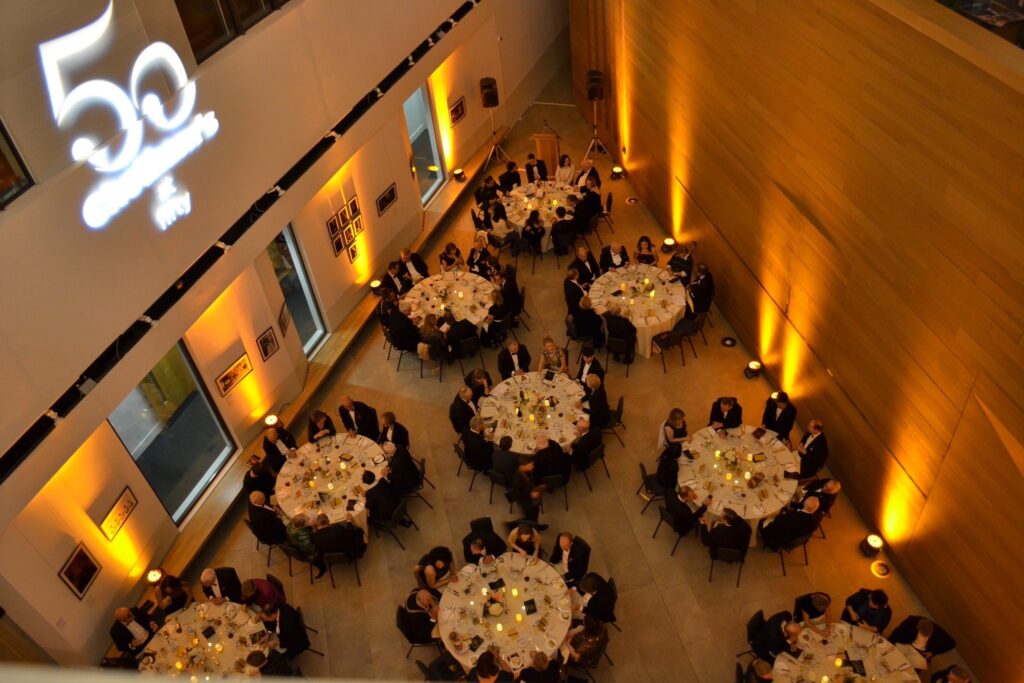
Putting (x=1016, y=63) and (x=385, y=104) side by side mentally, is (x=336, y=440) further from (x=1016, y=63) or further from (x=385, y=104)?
(x=1016, y=63)

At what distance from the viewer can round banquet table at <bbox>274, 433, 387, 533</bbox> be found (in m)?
10.4

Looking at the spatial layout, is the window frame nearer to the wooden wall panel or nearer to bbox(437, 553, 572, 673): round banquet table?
bbox(437, 553, 572, 673): round banquet table

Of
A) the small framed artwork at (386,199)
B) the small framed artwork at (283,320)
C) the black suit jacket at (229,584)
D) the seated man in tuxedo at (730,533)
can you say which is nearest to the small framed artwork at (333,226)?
the small framed artwork at (386,199)

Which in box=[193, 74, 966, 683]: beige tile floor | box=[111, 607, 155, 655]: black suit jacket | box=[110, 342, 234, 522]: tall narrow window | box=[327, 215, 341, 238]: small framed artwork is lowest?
box=[193, 74, 966, 683]: beige tile floor

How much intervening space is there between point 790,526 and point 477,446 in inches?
153

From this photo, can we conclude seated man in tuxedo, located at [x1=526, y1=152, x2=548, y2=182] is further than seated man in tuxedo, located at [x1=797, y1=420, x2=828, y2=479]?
Yes

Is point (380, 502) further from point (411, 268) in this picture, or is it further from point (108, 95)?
point (108, 95)

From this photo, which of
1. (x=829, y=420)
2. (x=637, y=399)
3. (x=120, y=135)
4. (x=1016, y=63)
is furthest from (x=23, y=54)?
(x=829, y=420)

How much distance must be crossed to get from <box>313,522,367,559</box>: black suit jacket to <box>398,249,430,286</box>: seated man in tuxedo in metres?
4.81

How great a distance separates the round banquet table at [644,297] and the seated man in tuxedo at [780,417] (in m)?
2.21

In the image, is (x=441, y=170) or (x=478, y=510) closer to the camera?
(x=478, y=510)

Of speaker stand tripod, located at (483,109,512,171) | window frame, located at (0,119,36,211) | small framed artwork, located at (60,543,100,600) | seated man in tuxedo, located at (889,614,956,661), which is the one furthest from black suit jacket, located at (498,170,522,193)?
seated man in tuxedo, located at (889,614,956,661)

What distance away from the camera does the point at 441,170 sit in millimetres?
17156

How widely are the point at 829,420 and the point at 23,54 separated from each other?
374 inches
